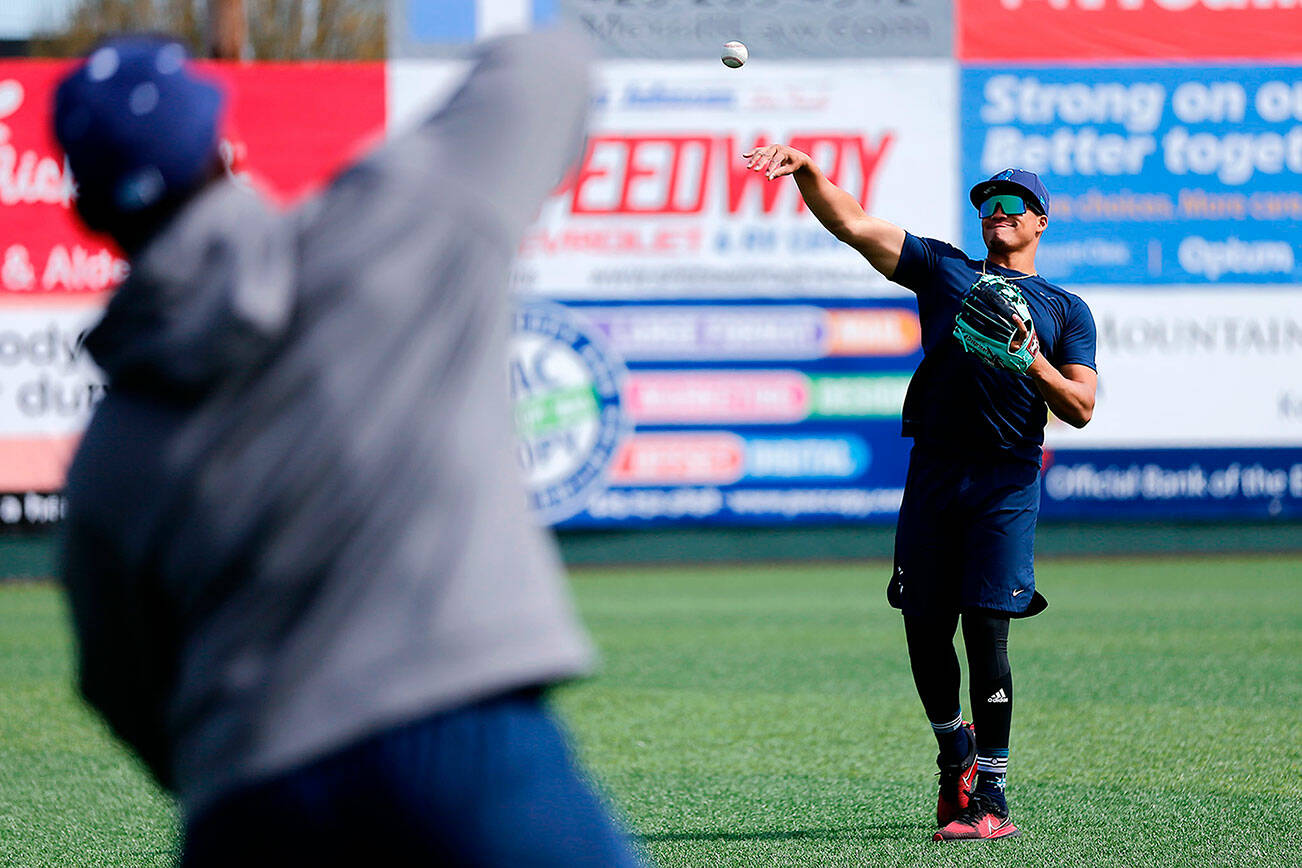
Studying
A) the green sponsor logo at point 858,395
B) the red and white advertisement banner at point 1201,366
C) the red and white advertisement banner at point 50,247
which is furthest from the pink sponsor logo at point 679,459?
the red and white advertisement banner at point 50,247

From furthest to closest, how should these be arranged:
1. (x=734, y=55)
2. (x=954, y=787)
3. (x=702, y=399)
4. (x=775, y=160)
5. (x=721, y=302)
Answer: (x=721, y=302)
(x=702, y=399)
(x=734, y=55)
(x=954, y=787)
(x=775, y=160)

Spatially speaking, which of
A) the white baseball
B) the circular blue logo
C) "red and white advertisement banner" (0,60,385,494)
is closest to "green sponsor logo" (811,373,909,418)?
the circular blue logo

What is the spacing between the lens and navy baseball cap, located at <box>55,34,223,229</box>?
195 cm

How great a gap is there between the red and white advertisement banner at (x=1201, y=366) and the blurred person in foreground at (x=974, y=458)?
1147cm

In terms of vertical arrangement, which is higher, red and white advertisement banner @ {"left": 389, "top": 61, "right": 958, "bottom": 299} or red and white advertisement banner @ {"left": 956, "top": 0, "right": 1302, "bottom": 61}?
red and white advertisement banner @ {"left": 956, "top": 0, "right": 1302, "bottom": 61}

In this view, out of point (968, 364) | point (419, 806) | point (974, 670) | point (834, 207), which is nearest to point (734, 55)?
point (834, 207)

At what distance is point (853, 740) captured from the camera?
781 cm

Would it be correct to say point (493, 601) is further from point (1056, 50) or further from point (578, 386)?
point (1056, 50)

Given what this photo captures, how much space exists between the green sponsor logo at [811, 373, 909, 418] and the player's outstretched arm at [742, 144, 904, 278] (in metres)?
11.0

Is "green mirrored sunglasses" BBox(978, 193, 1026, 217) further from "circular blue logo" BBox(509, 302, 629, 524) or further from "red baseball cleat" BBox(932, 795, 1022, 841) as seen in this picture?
"circular blue logo" BBox(509, 302, 629, 524)

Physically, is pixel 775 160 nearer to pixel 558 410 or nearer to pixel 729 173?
pixel 558 410

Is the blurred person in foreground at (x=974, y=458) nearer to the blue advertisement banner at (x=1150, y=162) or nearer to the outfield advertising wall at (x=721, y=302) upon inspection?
the outfield advertising wall at (x=721, y=302)

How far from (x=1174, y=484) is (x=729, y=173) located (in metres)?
5.59

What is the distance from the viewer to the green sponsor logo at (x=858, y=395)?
1691 centimetres
